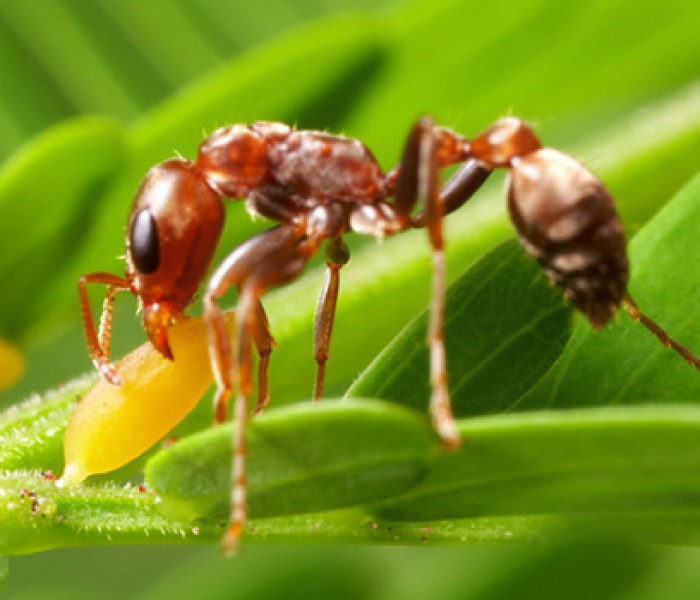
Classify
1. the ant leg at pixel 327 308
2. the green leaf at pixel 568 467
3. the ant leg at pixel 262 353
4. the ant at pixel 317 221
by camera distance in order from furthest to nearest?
the ant leg at pixel 327 308 < the ant leg at pixel 262 353 < the ant at pixel 317 221 < the green leaf at pixel 568 467

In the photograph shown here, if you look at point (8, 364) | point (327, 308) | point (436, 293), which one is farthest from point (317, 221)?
point (8, 364)

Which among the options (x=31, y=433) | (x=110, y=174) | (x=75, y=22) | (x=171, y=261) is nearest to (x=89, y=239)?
(x=110, y=174)

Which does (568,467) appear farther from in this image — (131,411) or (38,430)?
(38,430)

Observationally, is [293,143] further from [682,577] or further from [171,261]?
[682,577]

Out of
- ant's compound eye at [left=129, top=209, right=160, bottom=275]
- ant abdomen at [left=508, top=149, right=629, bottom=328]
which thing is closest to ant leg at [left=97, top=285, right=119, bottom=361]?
ant's compound eye at [left=129, top=209, right=160, bottom=275]

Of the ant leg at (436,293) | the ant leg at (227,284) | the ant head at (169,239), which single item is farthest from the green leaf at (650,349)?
the ant head at (169,239)

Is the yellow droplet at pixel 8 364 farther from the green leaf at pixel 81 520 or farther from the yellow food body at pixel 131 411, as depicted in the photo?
the green leaf at pixel 81 520
